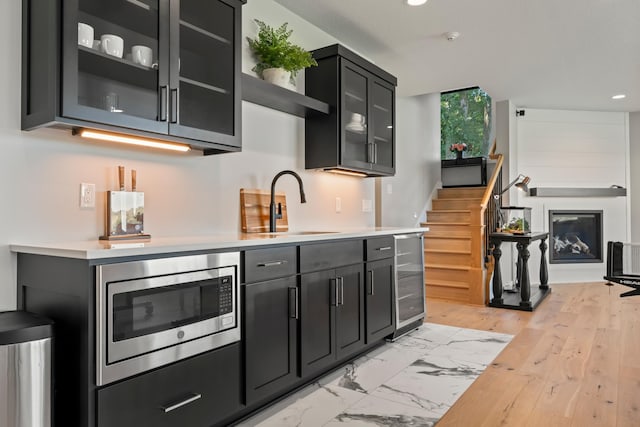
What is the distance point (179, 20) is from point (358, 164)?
1.76m

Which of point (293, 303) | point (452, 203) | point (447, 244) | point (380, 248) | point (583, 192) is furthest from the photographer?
point (583, 192)

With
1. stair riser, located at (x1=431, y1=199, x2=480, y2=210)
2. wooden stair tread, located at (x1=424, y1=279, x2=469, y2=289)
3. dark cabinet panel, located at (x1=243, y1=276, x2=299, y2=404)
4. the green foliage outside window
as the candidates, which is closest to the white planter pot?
dark cabinet panel, located at (x1=243, y1=276, x2=299, y2=404)

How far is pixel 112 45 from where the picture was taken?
1.84 metres

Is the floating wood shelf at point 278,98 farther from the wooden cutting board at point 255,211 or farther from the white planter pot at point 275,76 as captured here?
the wooden cutting board at point 255,211

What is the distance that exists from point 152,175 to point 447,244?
4.05 meters

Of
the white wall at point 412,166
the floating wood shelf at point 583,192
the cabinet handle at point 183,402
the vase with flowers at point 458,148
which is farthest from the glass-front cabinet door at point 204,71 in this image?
the floating wood shelf at point 583,192

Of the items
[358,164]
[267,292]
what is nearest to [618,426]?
[267,292]

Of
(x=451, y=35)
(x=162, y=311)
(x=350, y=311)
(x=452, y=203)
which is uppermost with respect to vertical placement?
(x=451, y=35)

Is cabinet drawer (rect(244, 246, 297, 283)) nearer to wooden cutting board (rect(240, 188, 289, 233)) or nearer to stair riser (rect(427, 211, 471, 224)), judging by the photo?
wooden cutting board (rect(240, 188, 289, 233))

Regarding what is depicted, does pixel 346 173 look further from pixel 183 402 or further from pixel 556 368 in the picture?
pixel 183 402

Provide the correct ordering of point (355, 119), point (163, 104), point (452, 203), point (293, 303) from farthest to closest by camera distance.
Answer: point (452, 203) < point (355, 119) < point (293, 303) < point (163, 104)

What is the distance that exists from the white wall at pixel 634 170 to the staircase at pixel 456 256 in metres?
3.17

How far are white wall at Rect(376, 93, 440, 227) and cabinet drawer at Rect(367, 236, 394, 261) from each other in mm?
1429

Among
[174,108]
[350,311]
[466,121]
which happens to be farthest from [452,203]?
[174,108]
